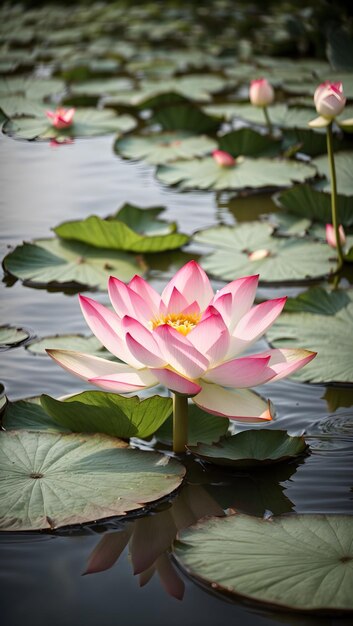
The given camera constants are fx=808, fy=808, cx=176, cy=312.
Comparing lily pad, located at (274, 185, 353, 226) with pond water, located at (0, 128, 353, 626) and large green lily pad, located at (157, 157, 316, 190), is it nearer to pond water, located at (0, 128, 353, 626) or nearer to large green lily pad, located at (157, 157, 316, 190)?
large green lily pad, located at (157, 157, 316, 190)

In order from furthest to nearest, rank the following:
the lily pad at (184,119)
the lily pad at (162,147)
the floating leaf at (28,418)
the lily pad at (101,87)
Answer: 1. the lily pad at (101,87)
2. the lily pad at (184,119)
3. the lily pad at (162,147)
4. the floating leaf at (28,418)

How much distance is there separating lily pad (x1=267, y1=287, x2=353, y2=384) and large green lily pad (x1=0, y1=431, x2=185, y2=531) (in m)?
0.56

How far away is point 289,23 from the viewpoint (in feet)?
19.2

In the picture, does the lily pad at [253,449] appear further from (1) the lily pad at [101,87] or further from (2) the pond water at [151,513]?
(1) the lily pad at [101,87]

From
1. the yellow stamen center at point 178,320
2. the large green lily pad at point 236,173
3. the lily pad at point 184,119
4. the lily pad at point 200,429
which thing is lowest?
the lily pad at point 184,119

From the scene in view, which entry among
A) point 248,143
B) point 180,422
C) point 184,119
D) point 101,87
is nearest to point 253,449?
point 180,422

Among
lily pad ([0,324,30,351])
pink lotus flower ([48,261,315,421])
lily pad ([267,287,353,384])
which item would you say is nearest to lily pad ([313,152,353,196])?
lily pad ([267,287,353,384])

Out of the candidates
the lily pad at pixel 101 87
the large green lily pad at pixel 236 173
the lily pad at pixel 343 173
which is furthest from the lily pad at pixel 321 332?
the lily pad at pixel 101 87

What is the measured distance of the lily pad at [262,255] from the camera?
236 cm

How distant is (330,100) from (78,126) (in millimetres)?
1898

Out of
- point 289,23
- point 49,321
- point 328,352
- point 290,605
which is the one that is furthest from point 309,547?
point 289,23

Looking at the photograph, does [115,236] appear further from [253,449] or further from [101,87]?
[101,87]

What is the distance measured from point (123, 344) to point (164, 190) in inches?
73.7

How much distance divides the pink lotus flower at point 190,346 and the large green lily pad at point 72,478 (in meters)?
0.12
